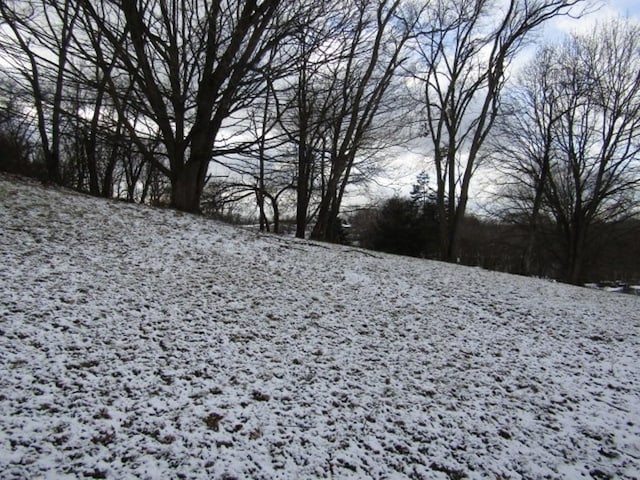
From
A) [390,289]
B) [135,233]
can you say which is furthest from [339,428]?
[135,233]

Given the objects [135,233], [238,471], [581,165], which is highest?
[581,165]

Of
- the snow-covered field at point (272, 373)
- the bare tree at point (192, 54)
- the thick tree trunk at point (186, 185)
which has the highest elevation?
the bare tree at point (192, 54)

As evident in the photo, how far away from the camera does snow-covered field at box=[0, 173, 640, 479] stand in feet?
7.38

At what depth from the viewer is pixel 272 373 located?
314 cm

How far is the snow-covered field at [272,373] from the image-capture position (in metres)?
2.25

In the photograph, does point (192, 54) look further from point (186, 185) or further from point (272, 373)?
A: point (272, 373)

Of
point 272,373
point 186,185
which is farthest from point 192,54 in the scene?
point 272,373

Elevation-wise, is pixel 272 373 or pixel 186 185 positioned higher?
pixel 186 185

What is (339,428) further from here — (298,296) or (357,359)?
(298,296)

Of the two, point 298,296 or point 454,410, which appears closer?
point 454,410

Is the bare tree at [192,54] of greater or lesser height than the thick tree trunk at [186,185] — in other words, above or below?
above

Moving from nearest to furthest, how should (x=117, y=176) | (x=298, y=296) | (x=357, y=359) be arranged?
(x=357, y=359), (x=298, y=296), (x=117, y=176)

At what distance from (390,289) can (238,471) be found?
13.6ft

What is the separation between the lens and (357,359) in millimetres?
3582
